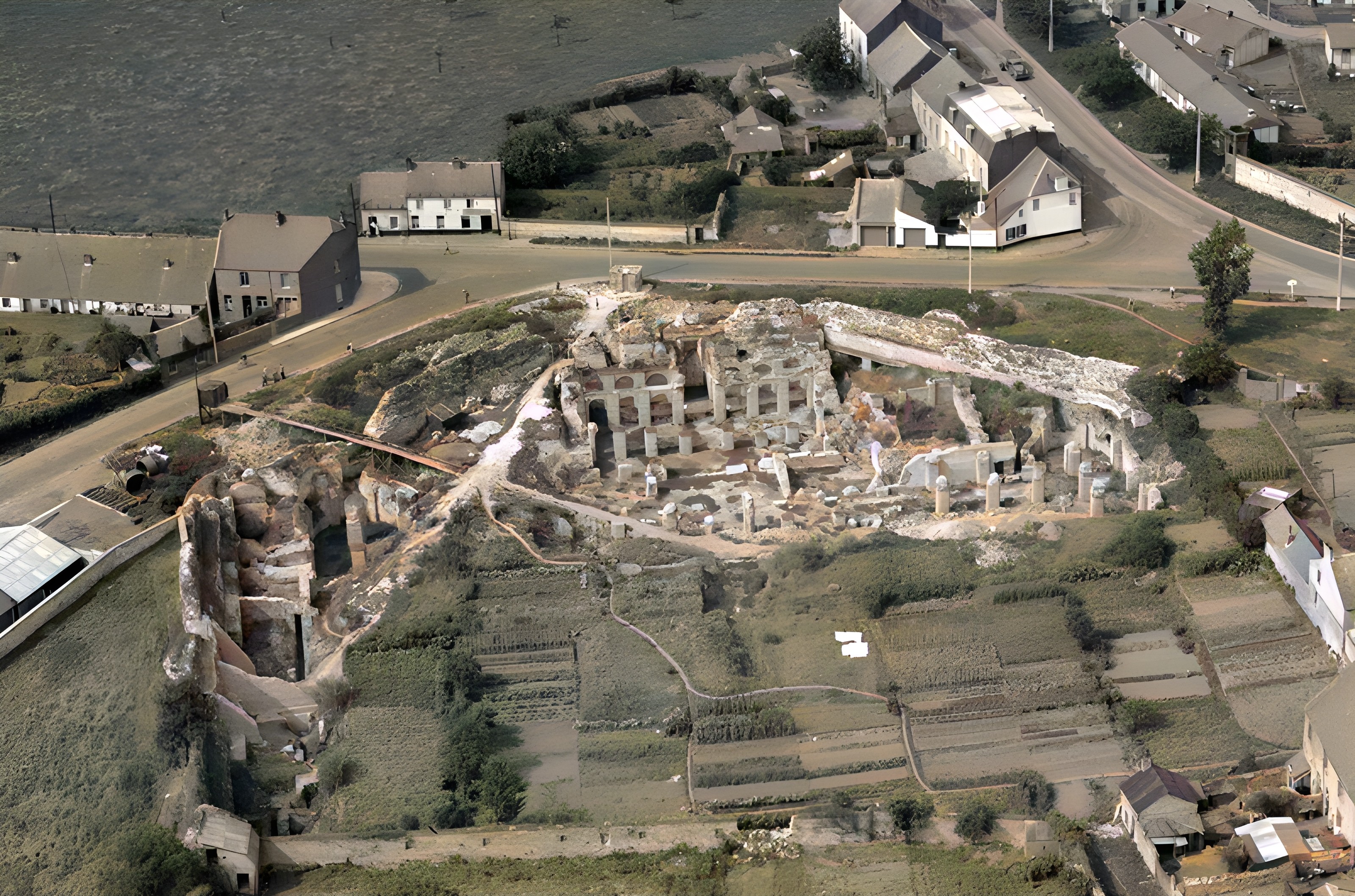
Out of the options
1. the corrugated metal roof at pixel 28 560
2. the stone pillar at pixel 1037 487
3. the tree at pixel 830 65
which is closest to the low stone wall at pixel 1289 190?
the tree at pixel 830 65

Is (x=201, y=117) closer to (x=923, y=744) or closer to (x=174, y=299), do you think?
(x=174, y=299)

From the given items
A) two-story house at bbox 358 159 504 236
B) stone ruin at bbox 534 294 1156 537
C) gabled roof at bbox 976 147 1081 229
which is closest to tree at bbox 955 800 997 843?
stone ruin at bbox 534 294 1156 537

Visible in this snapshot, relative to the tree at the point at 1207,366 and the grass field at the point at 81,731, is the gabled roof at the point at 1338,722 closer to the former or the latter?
the tree at the point at 1207,366

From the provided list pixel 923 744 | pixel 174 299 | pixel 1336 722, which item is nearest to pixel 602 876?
pixel 923 744

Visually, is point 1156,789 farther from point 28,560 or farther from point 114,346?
point 114,346

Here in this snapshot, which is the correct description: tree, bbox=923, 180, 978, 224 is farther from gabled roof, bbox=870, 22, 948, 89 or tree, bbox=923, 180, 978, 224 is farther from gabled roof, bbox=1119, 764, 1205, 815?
gabled roof, bbox=1119, 764, 1205, 815

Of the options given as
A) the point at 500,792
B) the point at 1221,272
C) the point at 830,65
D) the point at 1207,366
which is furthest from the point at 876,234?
the point at 500,792
